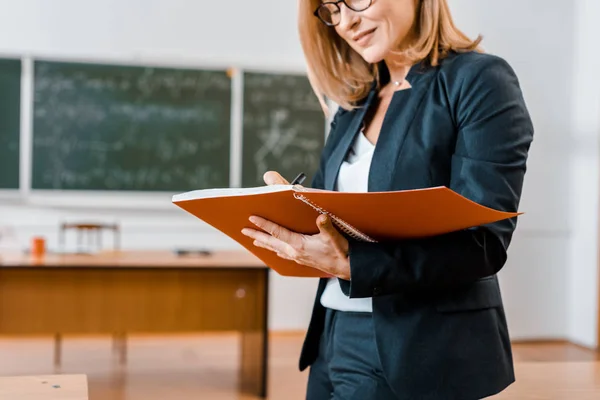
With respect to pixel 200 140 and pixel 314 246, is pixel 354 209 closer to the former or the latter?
pixel 314 246

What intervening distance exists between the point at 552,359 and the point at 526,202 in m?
1.12

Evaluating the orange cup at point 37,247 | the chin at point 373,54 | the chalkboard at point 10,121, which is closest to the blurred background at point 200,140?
the chalkboard at point 10,121

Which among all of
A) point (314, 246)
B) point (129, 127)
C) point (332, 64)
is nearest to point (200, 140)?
point (129, 127)

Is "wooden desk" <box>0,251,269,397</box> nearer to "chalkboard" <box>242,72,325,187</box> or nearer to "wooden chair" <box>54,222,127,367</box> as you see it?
"wooden chair" <box>54,222,127,367</box>

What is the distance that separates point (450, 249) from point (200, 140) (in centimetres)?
398

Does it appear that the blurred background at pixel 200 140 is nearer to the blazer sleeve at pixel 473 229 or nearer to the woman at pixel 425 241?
the woman at pixel 425 241

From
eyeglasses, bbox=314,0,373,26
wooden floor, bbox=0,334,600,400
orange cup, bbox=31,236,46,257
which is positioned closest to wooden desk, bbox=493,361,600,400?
eyeglasses, bbox=314,0,373,26

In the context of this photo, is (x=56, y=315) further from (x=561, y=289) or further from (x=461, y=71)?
(x=561, y=289)

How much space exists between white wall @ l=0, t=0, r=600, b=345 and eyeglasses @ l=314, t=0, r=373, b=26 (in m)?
3.59

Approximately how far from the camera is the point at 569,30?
5160mm

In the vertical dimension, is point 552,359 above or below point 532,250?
below

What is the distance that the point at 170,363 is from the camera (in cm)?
423

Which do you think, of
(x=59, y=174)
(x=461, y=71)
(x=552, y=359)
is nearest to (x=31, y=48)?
(x=59, y=174)

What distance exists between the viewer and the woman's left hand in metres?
1.05
